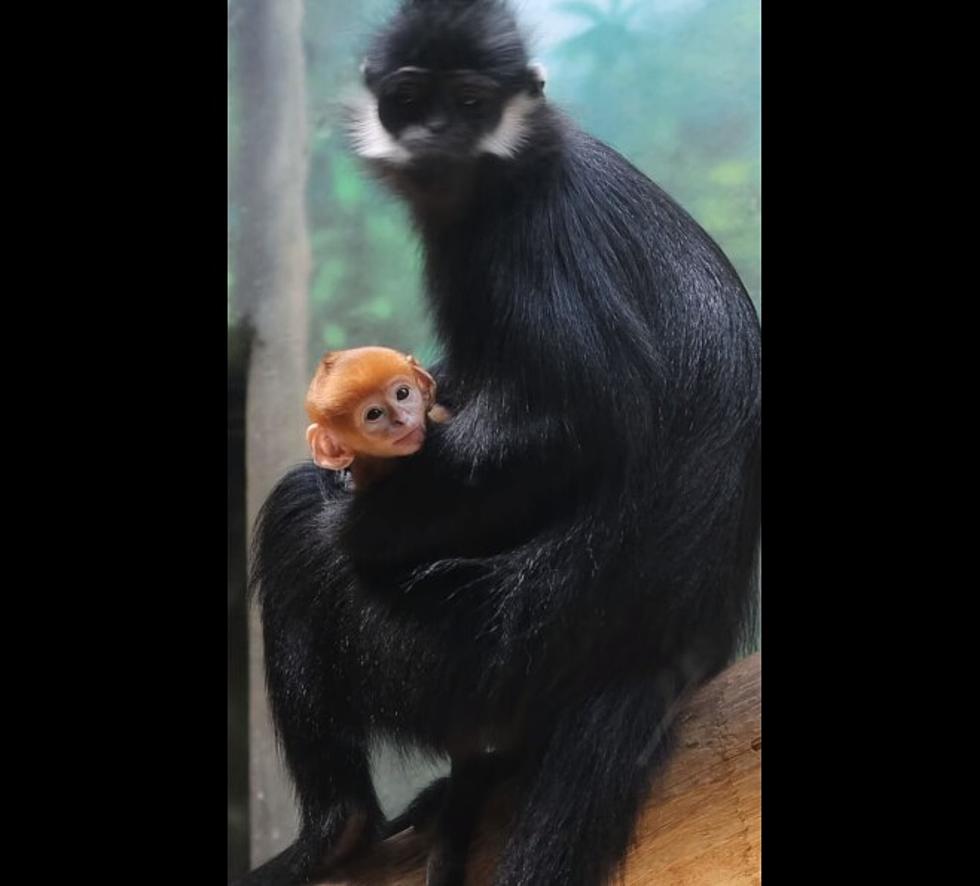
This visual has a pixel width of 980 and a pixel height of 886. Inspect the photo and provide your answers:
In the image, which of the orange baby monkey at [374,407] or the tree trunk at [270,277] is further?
the tree trunk at [270,277]

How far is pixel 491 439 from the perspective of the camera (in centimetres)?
222

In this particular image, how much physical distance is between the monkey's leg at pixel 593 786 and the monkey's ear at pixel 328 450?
0.49 m

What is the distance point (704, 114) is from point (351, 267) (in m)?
0.59

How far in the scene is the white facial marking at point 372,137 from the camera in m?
2.28

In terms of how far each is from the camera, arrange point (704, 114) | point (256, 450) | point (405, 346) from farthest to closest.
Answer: point (256, 450) < point (405, 346) < point (704, 114)

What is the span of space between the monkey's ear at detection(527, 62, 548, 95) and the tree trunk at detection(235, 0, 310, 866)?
392 mm

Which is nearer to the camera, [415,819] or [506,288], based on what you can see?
[506,288]

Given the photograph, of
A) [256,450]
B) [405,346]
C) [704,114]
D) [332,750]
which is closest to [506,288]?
[405,346]

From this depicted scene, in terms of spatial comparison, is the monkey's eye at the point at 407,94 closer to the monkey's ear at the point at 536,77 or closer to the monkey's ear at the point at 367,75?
the monkey's ear at the point at 367,75

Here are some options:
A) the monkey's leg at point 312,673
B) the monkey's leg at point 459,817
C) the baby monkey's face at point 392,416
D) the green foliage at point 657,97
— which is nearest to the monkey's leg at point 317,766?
the monkey's leg at point 312,673

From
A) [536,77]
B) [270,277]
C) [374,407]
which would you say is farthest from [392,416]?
[536,77]

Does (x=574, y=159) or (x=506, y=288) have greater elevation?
(x=574, y=159)

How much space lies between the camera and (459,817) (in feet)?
7.67
